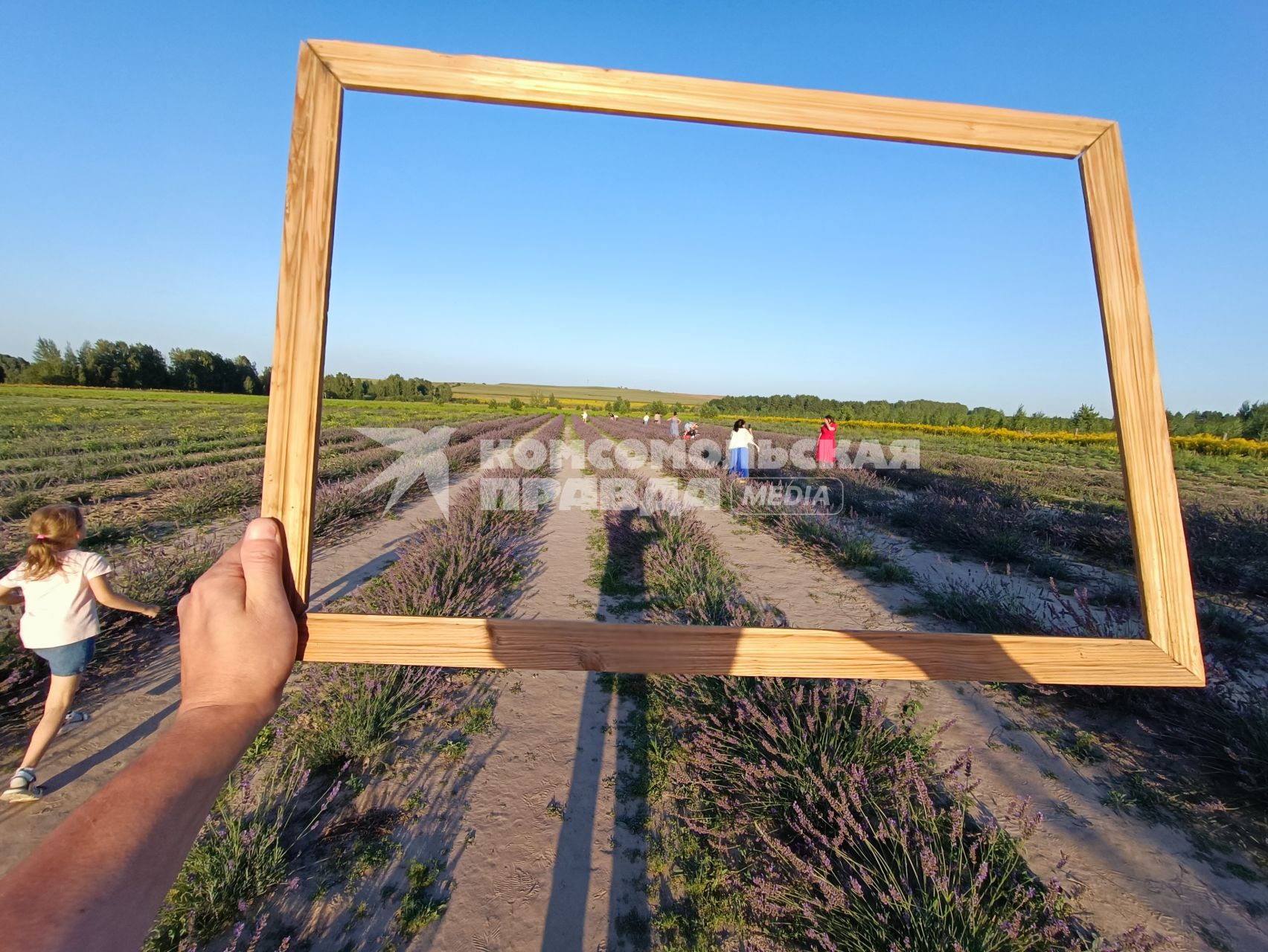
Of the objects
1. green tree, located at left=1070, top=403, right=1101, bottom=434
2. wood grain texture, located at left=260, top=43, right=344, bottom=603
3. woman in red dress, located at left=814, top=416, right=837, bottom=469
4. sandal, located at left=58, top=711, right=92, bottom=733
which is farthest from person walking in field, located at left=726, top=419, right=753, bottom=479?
green tree, located at left=1070, top=403, right=1101, bottom=434

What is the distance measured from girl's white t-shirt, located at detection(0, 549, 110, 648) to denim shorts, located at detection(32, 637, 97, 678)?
0.08 feet

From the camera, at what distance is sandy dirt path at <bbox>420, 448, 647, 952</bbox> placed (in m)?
1.77

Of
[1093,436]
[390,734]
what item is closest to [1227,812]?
[390,734]

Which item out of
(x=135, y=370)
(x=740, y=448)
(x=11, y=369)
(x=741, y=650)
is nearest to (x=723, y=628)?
(x=741, y=650)

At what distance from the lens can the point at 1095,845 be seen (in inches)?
84.7

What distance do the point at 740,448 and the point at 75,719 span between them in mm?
11364

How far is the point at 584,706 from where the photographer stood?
324 centimetres

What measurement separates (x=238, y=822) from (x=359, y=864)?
1.62ft

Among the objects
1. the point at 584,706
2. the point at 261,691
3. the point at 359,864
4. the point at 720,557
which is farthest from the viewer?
the point at 720,557

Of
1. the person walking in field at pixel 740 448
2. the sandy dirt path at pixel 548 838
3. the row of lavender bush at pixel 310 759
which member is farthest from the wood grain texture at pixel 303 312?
the person walking in field at pixel 740 448

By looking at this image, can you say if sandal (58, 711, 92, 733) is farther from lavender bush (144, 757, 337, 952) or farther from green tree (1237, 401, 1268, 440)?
green tree (1237, 401, 1268, 440)

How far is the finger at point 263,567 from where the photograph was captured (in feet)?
3.13

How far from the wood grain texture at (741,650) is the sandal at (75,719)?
3.34 metres

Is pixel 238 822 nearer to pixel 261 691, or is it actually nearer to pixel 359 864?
pixel 359 864
